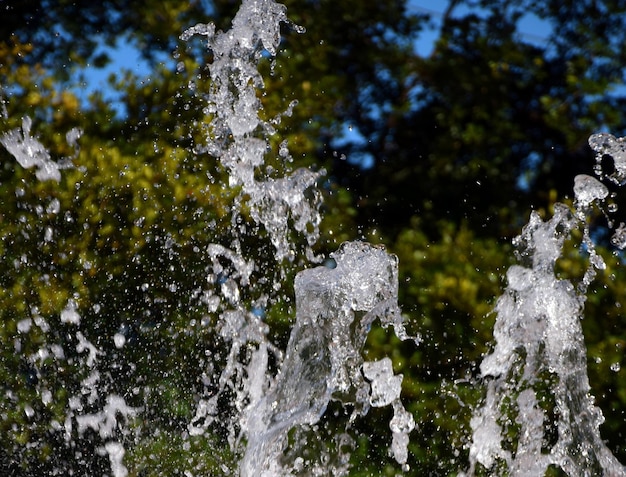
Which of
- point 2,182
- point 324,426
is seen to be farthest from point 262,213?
point 2,182

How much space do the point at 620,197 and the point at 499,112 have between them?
0.79m

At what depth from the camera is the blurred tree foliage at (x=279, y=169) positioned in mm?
2986

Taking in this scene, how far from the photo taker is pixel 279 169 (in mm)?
3508

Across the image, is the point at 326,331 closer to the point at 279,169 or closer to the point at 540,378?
the point at 540,378

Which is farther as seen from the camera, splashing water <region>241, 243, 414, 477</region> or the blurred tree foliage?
the blurred tree foliage

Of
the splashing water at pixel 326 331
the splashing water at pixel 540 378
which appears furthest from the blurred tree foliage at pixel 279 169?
the splashing water at pixel 326 331

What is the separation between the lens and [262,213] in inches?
132

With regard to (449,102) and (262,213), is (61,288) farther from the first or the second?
(449,102)

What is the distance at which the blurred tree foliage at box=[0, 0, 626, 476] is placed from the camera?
299 centimetres

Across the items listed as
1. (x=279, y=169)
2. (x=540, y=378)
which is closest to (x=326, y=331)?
(x=540, y=378)

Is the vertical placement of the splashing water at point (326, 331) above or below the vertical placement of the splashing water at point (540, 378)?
above

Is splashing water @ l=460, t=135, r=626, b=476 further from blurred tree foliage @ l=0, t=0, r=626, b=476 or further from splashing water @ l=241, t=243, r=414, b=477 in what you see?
splashing water @ l=241, t=243, r=414, b=477

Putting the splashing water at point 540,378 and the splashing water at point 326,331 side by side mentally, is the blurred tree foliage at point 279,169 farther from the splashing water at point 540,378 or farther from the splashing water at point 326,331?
the splashing water at point 326,331

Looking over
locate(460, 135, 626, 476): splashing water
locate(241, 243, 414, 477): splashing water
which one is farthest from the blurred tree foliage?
locate(241, 243, 414, 477): splashing water
